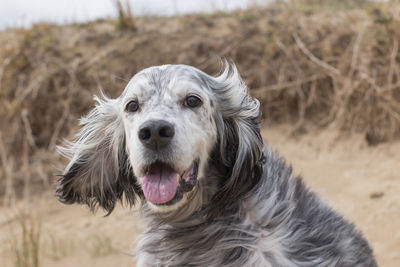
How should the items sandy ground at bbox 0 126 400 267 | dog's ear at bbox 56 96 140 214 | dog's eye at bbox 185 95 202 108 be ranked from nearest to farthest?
dog's eye at bbox 185 95 202 108 → dog's ear at bbox 56 96 140 214 → sandy ground at bbox 0 126 400 267

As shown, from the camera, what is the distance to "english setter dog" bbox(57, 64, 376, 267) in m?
2.47

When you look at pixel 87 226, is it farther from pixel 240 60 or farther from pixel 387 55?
pixel 387 55

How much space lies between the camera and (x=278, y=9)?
26.3 feet

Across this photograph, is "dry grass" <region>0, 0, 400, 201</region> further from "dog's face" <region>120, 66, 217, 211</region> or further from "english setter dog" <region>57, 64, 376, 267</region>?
"dog's face" <region>120, 66, 217, 211</region>

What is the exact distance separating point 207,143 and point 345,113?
4.26 metres

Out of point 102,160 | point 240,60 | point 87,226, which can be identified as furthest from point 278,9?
point 102,160

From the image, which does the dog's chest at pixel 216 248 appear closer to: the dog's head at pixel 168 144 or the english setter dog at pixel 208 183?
the english setter dog at pixel 208 183

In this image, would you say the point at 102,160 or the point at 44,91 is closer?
the point at 102,160

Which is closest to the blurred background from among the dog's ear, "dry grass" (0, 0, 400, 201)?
"dry grass" (0, 0, 400, 201)

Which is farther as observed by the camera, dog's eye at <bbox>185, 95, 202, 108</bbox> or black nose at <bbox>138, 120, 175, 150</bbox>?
dog's eye at <bbox>185, 95, 202, 108</bbox>

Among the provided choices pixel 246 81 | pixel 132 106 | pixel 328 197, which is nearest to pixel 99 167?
pixel 132 106

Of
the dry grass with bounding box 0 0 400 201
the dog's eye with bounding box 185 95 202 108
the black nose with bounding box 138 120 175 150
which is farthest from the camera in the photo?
the dry grass with bounding box 0 0 400 201

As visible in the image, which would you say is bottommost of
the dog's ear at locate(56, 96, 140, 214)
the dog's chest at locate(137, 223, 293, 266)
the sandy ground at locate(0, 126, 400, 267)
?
the sandy ground at locate(0, 126, 400, 267)

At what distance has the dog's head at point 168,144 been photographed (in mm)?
2436
